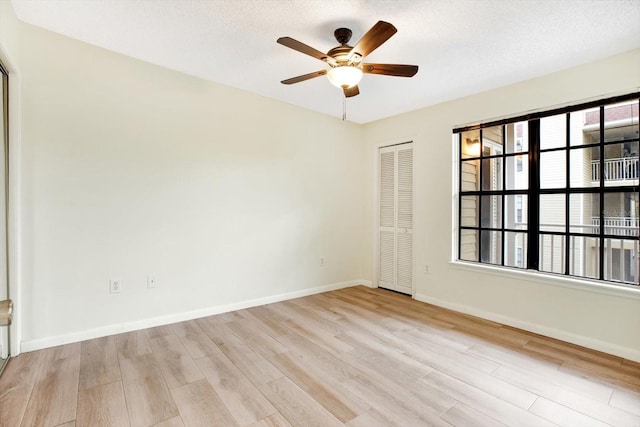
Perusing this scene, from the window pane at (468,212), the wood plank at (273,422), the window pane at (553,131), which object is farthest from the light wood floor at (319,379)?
the window pane at (553,131)

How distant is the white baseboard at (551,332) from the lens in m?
2.55

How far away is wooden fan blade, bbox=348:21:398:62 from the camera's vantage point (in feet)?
6.05

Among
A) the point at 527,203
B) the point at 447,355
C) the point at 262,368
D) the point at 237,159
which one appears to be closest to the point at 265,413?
the point at 262,368

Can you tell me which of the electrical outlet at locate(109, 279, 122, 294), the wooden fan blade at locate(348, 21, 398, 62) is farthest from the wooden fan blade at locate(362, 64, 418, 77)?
the electrical outlet at locate(109, 279, 122, 294)

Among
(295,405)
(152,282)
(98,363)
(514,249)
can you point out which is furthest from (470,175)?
(98,363)

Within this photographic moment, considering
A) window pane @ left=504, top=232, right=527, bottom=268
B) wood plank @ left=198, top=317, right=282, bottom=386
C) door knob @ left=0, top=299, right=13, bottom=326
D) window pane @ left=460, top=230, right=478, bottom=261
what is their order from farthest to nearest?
window pane @ left=460, top=230, right=478, bottom=261 → window pane @ left=504, top=232, right=527, bottom=268 → wood plank @ left=198, top=317, right=282, bottom=386 → door knob @ left=0, top=299, right=13, bottom=326

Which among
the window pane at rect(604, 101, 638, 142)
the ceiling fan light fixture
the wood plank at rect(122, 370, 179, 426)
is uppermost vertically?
the ceiling fan light fixture

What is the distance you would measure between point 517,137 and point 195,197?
3719mm

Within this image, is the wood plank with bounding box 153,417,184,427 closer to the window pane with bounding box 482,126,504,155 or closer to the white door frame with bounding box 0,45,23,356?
the white door frame with bounding box 0,45,23,356

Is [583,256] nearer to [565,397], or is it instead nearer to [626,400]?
[626,400]

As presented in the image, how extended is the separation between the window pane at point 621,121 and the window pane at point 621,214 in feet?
1.69

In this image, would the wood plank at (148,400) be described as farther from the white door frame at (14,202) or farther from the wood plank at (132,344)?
the white door frame at (14,202)

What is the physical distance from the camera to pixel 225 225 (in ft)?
11.5

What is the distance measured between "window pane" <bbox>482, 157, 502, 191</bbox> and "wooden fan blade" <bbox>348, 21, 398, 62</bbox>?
223 centimetres
